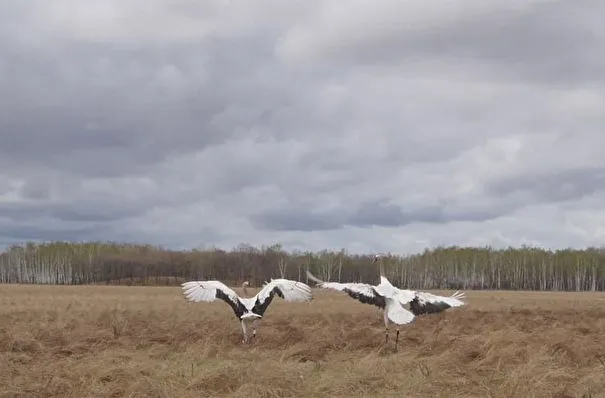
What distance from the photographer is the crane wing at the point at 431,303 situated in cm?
1698

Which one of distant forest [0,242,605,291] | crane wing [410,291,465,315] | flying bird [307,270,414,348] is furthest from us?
distant forest [0,242,605,291]

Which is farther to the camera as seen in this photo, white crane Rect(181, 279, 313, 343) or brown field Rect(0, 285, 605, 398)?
white crane Rect(181, 279, 313, 343)

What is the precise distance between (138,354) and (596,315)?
22266 millimetres

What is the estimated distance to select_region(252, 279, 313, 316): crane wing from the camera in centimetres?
1848

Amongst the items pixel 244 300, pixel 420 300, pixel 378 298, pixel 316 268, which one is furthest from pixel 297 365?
pixel 316 268

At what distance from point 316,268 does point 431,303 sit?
11080cm

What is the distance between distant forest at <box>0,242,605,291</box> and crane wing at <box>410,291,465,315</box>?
10031 cm

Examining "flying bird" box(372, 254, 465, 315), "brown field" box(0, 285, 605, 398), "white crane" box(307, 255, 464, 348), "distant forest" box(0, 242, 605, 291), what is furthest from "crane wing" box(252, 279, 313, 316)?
"distant forest" box(0, 242, 605, 291)

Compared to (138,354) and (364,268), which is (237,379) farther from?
(364,268)

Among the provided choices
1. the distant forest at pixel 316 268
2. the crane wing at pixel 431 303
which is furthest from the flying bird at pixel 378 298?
the distant forest at pixel 316 268

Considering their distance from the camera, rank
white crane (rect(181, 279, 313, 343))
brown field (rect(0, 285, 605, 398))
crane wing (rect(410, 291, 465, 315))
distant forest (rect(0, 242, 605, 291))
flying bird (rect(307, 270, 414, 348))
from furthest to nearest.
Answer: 1. distant forest (rect(0, 242, 605, 291))
2. white crane (rect(181, 279, 313, 343))
3. crane wing (rect(410, 291, 465, 315))
4. flying bird (rect(307, 270, 414, 348))
5. brown field (rect(0, 285, 605, 398))

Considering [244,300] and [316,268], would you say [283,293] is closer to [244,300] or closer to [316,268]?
[244,300]

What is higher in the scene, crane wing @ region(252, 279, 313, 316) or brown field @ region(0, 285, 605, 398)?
→ crane wing @ region(252, 279, 313, 316)

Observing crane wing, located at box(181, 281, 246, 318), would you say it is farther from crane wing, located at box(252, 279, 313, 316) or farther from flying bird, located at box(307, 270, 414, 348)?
flying bird, located at box(307, 270, 414, 348)
